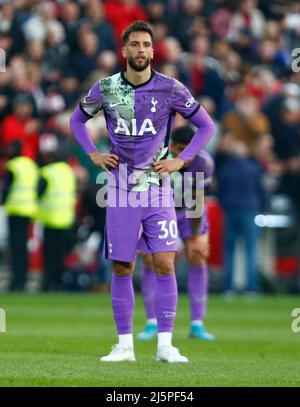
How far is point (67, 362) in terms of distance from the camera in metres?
10.7

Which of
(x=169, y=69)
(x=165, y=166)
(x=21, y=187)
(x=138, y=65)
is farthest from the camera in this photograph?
(x=169, y=69)

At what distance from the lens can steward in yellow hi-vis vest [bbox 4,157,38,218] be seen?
822 inches

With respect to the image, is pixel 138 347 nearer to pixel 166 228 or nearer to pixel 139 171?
pixel 166 228

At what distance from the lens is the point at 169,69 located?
72.0 feet

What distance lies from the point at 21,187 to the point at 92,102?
10228mm

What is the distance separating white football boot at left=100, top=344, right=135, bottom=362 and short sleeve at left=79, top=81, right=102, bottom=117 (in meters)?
1.88

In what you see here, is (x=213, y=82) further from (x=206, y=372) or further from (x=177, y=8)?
(x=206, y=372)

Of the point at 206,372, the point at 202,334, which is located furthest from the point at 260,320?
the point at 206,372

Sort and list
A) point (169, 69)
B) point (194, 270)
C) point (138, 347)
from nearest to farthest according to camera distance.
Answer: point (138, 347) → point (194, 270) → point (169, 69)

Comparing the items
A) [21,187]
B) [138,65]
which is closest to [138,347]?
[138,65]

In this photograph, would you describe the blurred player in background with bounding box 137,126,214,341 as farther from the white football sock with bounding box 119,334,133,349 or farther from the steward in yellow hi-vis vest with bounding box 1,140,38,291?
the steward in yellow hi-vis vest with bounding box 1,140,38,291

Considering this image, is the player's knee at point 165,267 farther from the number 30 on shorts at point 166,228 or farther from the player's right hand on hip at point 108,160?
the player's right hand on hip at point 108,160

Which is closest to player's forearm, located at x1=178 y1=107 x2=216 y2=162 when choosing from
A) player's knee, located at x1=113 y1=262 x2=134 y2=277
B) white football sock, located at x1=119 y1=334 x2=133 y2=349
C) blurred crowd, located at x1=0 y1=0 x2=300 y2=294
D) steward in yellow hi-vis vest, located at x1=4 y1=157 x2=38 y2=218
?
player's knee, located at x1=113 y1=262 x2=134 y2=277

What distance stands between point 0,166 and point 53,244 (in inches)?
58.2
